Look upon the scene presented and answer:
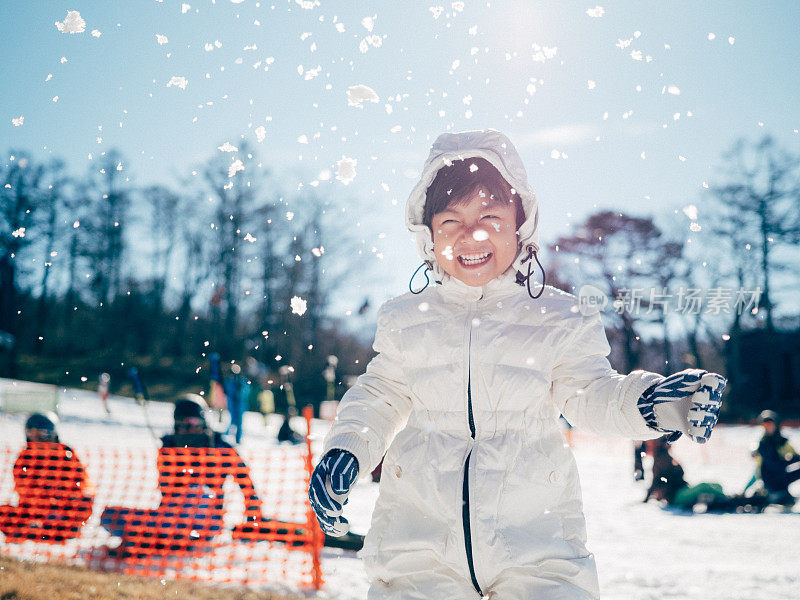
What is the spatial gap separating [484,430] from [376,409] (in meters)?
0.41

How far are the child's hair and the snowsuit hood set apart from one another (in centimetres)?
2

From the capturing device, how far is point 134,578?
4305 mm

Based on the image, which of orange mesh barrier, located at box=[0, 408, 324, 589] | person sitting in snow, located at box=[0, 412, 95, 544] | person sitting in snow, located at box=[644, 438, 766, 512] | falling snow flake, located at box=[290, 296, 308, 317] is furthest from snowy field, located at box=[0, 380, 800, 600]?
person sitting in snow, located at box=[0, 412, 95, 544]

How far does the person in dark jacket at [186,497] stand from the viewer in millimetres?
5086

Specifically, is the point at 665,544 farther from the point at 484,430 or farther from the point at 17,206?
the point at 17,206

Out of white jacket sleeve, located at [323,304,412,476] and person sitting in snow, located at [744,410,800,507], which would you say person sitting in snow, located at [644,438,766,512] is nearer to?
person sitting in snow, located at [744,410,800,507]

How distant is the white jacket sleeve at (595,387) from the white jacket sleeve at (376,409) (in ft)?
1.80

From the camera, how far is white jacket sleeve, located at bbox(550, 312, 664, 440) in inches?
68.1

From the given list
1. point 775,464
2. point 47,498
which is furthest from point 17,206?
point 775,464

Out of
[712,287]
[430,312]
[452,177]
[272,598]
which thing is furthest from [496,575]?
[712,287]

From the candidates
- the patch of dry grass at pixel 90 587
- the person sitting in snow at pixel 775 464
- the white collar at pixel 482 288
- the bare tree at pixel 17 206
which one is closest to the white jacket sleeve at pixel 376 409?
the white collar at pixel 482 288

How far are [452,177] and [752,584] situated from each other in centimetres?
440

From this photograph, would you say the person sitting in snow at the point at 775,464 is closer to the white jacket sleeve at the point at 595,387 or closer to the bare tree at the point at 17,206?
the white jacket sleeve at the point at 595,387

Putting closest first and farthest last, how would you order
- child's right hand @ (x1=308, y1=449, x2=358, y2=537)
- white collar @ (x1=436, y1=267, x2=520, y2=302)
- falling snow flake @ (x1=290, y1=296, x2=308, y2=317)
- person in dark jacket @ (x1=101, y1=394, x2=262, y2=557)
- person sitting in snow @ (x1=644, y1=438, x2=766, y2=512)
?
child's right hand @ (x1=308, y1=449, x2=358, y2=537) < white collar @ (x1=436, y1=267, x2=520, y2=302) < falling snow flake @ (x1=290, y1=296, x2=308, y2=317) < person in dark jacket @ (x1=101, y1=394, x2=262, y2=557) < person sitting in snow @ (x1=644, y1=438, x2=766, y2=512)
